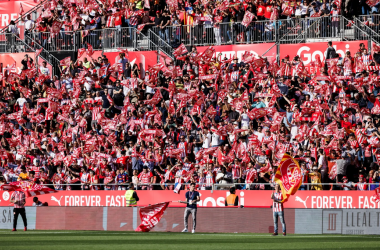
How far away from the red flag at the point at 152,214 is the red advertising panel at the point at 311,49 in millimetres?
10357

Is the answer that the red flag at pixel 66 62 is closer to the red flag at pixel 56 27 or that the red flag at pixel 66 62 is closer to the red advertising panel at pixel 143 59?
the red advertising panel at pixel 143 59

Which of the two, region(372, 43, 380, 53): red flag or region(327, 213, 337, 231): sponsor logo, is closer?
region(327, 213, 337, 231): sponsor logo

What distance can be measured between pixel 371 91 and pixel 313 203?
5.33 meters

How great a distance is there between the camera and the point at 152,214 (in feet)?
82.7

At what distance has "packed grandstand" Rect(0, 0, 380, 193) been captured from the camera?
90.4 ft

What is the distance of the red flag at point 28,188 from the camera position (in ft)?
92.1

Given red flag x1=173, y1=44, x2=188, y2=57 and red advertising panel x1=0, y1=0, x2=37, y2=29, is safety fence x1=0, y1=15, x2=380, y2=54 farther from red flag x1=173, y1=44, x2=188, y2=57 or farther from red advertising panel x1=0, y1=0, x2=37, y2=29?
red advertising panel x1=0, y1=0, x2=37, y2=29

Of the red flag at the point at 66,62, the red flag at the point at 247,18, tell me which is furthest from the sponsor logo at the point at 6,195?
the red flag at the point at 247,18

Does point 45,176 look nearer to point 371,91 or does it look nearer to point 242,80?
point 242,80

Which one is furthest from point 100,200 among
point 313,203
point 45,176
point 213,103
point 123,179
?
point 313,203

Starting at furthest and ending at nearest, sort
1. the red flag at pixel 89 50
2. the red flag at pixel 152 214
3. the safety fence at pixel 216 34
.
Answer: the red flag at pixel 89 50, the safety fence at pixel 216 34, the red flag at pixel 152 214

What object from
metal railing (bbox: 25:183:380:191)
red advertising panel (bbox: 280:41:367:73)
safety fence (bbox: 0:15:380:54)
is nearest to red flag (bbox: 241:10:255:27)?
safety fence (bbox: 0:15:380:54)

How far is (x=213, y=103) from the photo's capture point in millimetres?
31125

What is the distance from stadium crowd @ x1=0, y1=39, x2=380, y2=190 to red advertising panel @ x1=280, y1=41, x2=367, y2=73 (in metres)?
1.05
